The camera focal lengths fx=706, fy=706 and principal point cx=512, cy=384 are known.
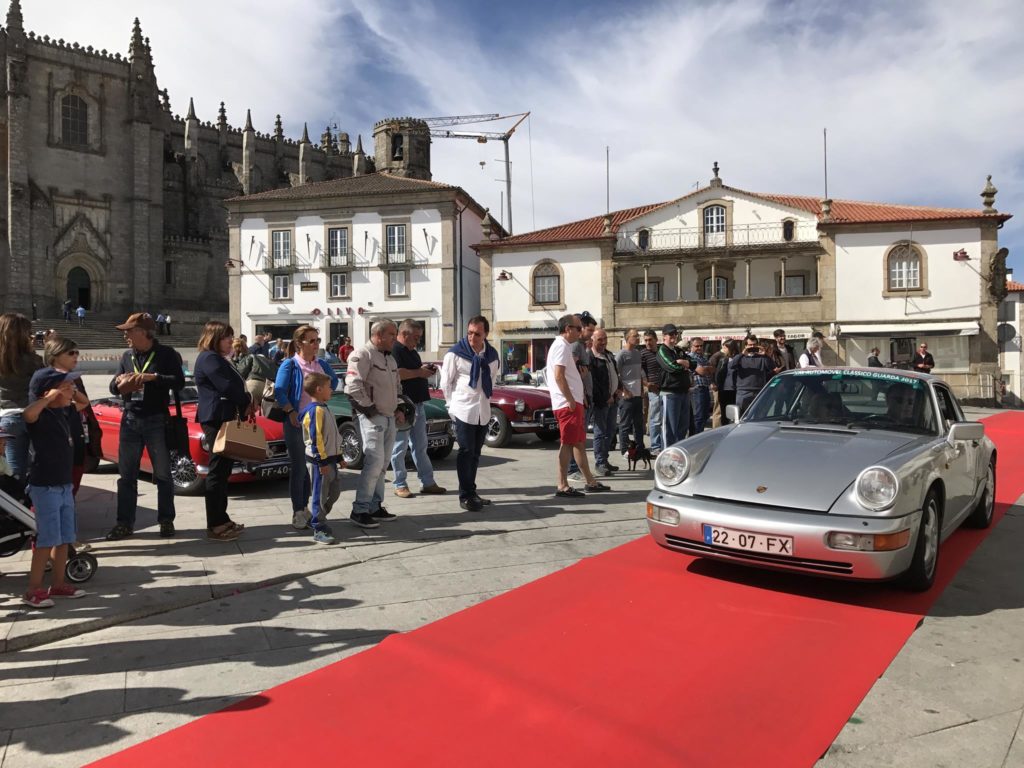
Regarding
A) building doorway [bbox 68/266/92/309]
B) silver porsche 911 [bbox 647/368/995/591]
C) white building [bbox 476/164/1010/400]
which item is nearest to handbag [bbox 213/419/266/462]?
silver porsche 911 [bbox 647/368/995/591]

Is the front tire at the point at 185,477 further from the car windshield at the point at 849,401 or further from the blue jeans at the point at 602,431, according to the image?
the car windshield at the point at 849,401

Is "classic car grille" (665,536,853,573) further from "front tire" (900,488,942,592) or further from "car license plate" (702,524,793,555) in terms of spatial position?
"front tire" (900,488,942,592)

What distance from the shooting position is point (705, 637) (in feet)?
12.2

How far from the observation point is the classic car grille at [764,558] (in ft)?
12.9

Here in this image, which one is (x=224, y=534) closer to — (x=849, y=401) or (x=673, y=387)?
(x=849, y=401)

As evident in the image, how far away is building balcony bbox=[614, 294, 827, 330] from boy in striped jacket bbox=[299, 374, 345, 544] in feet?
88.5

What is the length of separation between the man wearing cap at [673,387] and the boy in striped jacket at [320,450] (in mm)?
4647

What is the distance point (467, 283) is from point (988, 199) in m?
23.9

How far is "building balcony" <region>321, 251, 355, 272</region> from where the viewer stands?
120ft

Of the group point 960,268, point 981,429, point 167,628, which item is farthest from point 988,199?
point 167,628

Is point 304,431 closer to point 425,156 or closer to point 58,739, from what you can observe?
point 58,739

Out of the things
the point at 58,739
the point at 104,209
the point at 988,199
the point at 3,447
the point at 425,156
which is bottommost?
the point at 58,739

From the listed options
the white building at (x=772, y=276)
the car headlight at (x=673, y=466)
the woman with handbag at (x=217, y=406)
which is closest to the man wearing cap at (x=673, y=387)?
the car headlight at (x=673, y=466)

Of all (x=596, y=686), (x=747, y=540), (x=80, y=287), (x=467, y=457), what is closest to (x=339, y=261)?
(x=80, y=287)
